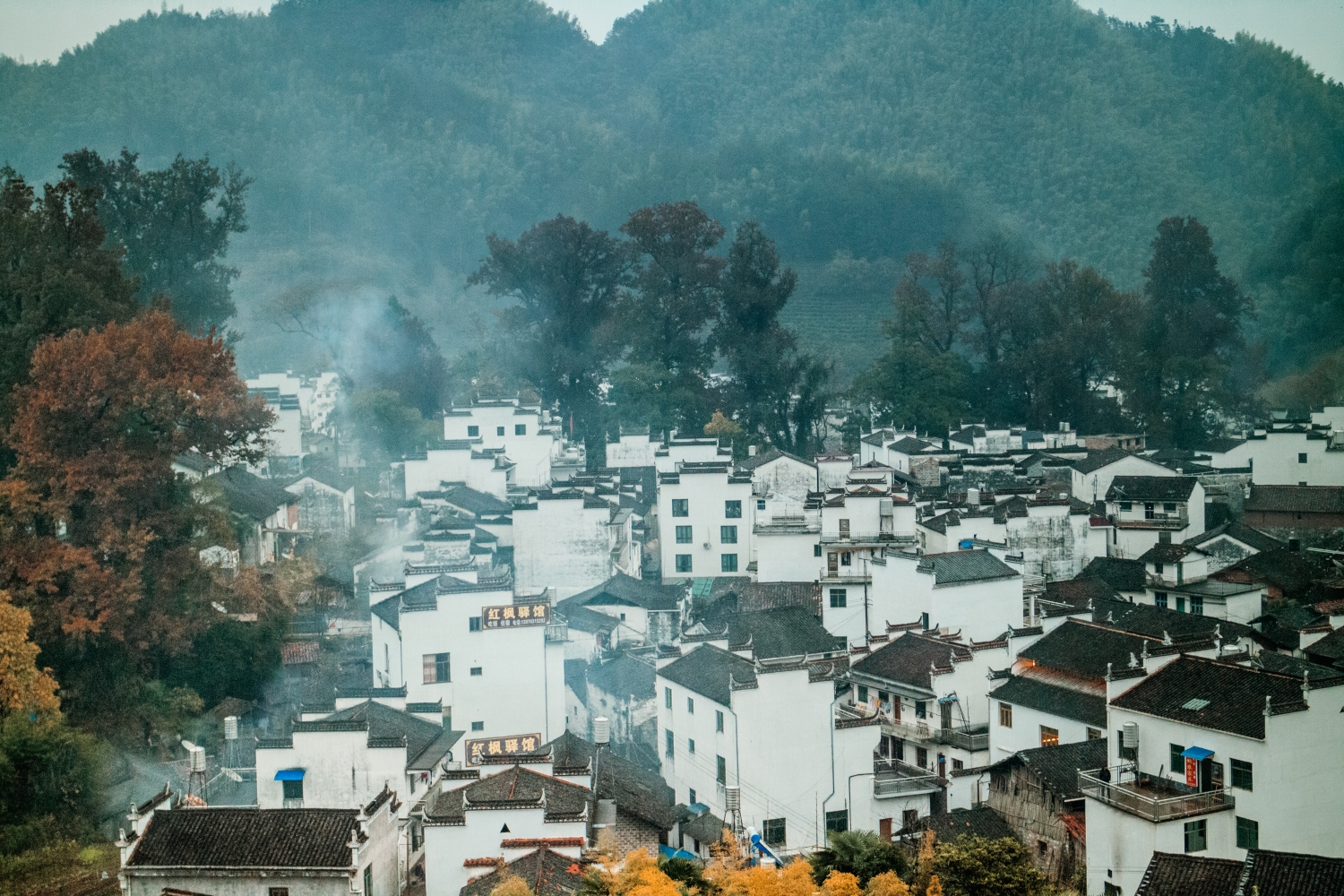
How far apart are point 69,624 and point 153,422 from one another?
320 cm

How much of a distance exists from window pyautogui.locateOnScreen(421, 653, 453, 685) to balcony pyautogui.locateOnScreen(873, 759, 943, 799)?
6.03 metres

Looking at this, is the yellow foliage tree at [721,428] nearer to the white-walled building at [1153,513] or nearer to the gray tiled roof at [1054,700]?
the white-walled building at [1153,513]

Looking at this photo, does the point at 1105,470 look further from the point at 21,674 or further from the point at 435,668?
the point at 21,674

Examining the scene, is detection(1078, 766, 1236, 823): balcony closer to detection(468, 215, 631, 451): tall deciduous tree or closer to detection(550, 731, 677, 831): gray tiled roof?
detection(550, 731, 677, 831): gray tiled roof

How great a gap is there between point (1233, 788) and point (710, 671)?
636cm

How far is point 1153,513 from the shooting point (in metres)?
26.8

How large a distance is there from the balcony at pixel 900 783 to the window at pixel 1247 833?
394 centimetres

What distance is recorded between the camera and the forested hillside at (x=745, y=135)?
194 feet

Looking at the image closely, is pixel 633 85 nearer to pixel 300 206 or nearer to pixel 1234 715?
pixel 300 206

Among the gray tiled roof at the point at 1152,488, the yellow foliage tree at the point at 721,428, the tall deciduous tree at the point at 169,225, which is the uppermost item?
the tall deciduous tree at the point at 169,225

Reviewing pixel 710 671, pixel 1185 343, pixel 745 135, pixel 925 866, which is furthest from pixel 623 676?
pixel 745 135

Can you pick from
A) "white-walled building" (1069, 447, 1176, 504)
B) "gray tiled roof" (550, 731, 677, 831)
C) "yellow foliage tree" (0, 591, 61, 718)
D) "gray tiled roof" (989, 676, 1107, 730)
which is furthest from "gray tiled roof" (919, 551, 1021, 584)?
"yellow foliage tree" (0, 591, 61, 718)

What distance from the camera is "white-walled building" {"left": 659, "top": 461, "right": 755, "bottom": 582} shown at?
2530cm

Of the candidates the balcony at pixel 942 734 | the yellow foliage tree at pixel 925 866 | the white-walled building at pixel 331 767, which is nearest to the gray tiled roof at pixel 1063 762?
the yellow foliage tree at pixel 925 866
